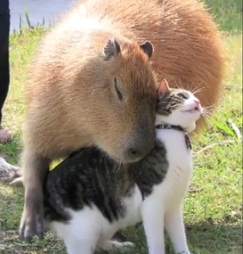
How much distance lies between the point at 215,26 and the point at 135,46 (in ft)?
3.25

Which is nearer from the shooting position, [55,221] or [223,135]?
[55,221]

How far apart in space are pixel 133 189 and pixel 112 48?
22.6 inches

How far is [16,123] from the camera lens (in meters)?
4.95

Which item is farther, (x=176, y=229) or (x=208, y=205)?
(x=208, y=205)

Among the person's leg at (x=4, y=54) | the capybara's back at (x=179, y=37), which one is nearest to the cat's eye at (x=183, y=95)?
the capybara's back at (x=179, y=37)

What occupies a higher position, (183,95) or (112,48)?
(112,48)

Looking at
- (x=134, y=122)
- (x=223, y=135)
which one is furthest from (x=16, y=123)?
(x=134, y=122)

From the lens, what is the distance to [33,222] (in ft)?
10.5

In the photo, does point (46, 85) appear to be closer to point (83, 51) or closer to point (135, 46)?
point (83, 51)

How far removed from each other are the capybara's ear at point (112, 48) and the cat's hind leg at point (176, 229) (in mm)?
684

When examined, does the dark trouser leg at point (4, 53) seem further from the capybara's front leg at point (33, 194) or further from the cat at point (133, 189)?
the cat at point (133, 189)

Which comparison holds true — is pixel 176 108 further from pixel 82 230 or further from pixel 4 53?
pixel 4 53

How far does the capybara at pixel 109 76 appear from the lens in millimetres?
2846

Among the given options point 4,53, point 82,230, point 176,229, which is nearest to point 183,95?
point 176,229
